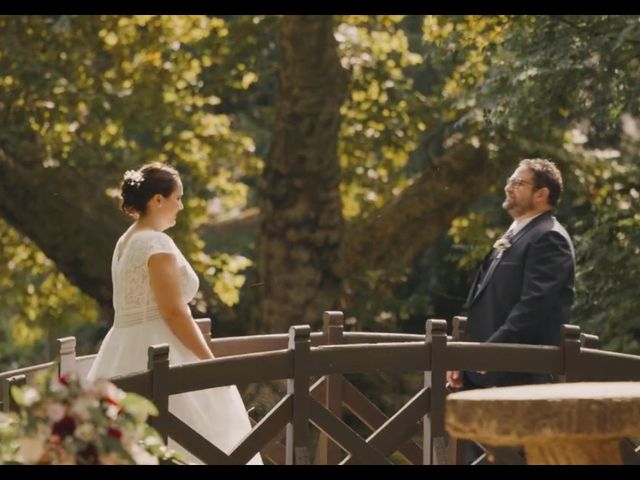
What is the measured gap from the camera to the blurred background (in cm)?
1320

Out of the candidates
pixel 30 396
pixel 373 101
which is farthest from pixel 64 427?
pixel 373 101

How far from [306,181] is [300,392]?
25.8 ft

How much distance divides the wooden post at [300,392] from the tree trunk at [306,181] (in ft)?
25.3

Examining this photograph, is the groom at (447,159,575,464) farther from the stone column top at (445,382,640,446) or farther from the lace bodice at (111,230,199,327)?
the stone column top at (445,382,640,446)

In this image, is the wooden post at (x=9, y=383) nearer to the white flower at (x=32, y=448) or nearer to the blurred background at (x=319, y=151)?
the white flower at (x=32, y=448)

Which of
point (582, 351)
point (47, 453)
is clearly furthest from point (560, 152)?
point (47, 453)

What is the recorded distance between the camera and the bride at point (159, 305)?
7555 mm

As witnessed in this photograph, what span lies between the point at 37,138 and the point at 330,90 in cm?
321

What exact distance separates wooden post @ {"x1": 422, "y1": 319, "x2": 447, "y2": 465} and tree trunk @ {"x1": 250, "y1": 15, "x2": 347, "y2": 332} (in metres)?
7.26

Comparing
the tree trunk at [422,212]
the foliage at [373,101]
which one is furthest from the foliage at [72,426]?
the foliage at [373,101]

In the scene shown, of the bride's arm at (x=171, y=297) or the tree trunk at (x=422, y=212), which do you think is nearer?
the bride's arm at (x=171, y=297)

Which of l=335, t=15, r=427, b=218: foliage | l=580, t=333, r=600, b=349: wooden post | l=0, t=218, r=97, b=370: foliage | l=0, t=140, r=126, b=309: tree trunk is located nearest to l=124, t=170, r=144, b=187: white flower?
l=580, t=333, r=600, b=349: wooden post

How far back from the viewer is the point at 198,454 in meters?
6.96

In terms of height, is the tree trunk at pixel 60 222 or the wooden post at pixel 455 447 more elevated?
the tree trunk at pixel 60 222
